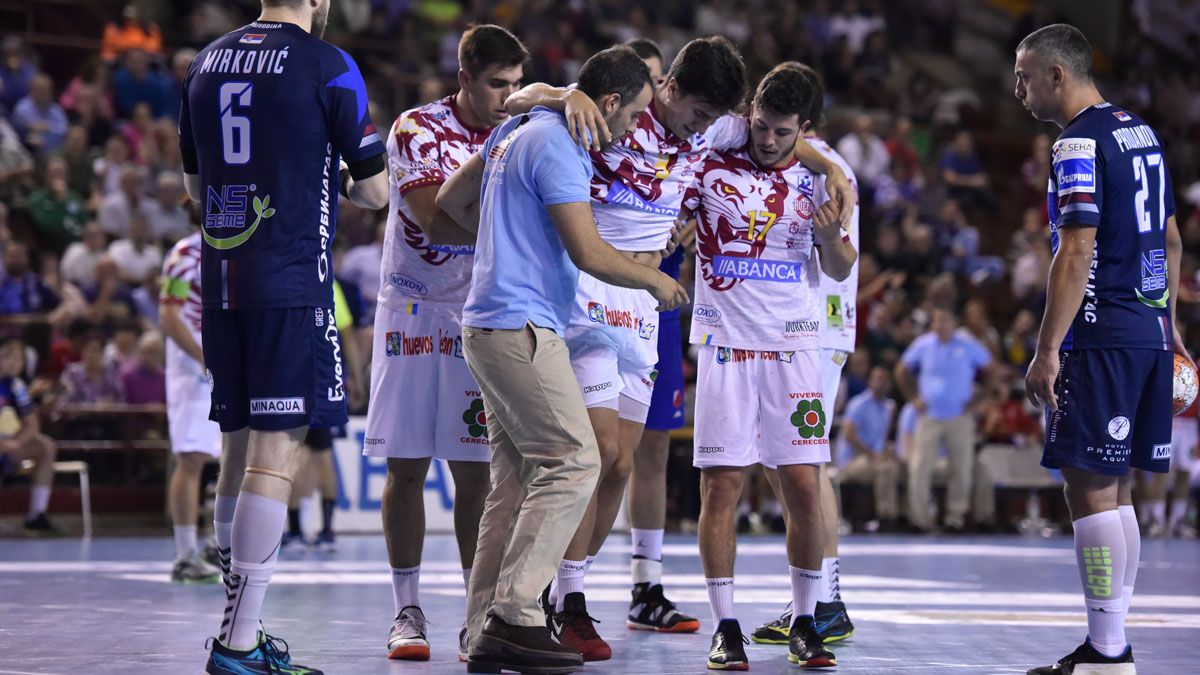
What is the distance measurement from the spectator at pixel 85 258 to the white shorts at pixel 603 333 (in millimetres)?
10430

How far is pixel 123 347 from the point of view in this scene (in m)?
14.8

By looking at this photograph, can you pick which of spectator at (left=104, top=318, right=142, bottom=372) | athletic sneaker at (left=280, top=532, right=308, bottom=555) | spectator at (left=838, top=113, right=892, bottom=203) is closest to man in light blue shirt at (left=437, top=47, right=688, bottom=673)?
athletic sneaker at (left=280, top=532, right=308, bottom=555)

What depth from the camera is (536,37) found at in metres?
21.6

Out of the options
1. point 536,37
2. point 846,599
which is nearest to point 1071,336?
point 846,599

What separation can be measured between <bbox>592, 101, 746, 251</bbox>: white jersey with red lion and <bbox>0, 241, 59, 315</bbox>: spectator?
32.8 ft

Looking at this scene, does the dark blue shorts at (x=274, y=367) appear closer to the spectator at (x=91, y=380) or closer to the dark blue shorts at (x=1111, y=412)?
the dark blue shorts at (x=1111, y=412)

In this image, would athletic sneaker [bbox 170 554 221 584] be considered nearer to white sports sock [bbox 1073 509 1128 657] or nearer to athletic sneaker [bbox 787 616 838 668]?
athletic sneaker [bbox 787 616 838 668]

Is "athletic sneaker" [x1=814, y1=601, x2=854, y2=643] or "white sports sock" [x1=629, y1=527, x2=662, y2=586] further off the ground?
"white sports sock" [x1=629, y1=527, x2=662, y2=586]

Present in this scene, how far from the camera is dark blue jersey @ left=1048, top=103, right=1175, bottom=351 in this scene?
19.2 feet

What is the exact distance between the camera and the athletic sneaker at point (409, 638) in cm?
607

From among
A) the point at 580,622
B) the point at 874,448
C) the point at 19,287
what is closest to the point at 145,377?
the point at 19,287

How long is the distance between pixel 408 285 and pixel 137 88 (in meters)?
12.6

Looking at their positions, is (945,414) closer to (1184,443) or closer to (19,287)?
(1184,443)

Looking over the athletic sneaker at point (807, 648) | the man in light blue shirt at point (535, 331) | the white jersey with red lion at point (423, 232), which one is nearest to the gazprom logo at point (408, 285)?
the white jersey with red lion at point (423, 232)
